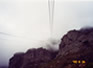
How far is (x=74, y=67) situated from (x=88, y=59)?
49.2 meters

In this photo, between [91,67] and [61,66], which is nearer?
[91,67]

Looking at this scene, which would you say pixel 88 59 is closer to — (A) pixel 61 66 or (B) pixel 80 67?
(A) pixel 61 66

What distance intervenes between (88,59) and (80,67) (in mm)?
54424

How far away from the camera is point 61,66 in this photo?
199125mm

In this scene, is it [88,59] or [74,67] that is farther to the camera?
[88,59]

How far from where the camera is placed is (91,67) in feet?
490

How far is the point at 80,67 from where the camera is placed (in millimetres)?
149875

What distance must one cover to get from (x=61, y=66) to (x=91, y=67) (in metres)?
58.1

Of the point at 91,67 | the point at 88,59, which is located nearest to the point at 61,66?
the point at 88,59

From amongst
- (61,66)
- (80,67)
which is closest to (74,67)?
(80,67)

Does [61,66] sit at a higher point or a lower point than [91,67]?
lower

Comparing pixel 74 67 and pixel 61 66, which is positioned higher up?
pixel 74 67

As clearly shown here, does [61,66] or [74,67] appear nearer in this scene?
[74,67]

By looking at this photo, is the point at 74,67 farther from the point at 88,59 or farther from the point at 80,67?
the point at 88,59
